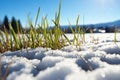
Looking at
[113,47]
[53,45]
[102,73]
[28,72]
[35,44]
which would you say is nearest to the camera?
[102,73]

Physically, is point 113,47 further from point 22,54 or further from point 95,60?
point 22,54

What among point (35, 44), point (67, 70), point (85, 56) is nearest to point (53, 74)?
point (67, 70)

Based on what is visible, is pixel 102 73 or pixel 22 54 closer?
pixel 102 73

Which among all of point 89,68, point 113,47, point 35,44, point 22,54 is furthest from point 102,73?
point 35,44

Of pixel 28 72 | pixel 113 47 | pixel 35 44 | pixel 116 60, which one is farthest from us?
pixel 35 44

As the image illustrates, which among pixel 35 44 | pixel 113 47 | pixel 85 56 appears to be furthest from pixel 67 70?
pixel 35 44

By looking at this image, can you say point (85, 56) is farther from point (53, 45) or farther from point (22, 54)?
point (53, 45)

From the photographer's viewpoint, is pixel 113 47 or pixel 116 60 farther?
pixel 113 47

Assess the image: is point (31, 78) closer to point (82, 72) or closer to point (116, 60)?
point (82, 72)

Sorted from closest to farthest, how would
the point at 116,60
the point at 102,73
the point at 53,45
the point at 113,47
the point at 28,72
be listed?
the point at 102,73 < the point at 28,72 < the point at 116,60 < the point at 113,47 < the point at 53,45
